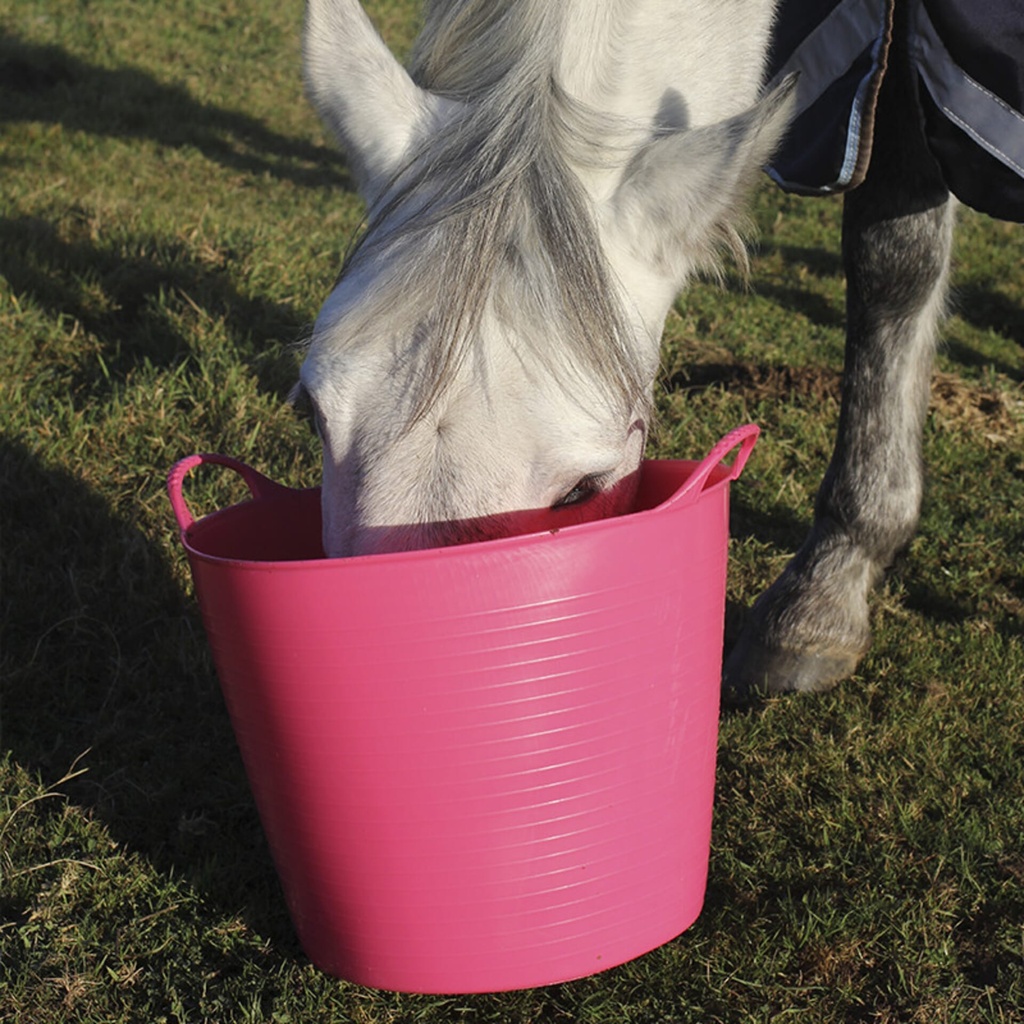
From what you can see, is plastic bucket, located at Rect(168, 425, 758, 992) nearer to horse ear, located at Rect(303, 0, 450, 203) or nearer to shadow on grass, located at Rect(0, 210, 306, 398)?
horse ear, located at Rect(303, 0, 450, 203)

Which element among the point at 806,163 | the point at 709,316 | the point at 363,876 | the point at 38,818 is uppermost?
the point at 806,163

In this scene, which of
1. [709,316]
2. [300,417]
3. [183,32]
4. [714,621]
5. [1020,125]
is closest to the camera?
[714,621]

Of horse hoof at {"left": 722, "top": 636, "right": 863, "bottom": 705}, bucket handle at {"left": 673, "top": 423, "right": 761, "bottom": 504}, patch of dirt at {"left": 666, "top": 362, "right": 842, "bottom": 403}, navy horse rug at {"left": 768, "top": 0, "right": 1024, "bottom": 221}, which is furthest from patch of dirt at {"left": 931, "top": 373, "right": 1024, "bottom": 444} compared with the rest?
bucket handle at {"left": 673, "top": 423, "right": 761, "bottom": 504}

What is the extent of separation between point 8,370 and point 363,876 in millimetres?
2631

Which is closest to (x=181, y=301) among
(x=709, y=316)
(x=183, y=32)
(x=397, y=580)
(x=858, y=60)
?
(x=709, y=316)

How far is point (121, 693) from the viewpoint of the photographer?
107 inches

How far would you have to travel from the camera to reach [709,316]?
4.88 metres

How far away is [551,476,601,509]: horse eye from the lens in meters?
1.81

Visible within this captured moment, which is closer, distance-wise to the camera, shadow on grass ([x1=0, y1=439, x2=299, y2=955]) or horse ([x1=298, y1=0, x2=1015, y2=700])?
horse ([x1=298, y1=0, x2=1015, y2=700])

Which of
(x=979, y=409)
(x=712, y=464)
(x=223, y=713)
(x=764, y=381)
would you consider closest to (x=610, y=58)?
(x=712, y=464)

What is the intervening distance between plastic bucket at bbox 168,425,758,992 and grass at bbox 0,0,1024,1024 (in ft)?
0.77

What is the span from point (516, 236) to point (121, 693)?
1.53 meters

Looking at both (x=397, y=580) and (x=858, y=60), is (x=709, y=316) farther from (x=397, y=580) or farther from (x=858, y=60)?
(x=397, y=580)

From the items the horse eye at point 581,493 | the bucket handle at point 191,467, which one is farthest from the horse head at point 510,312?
the bucket handle at point 191,467
